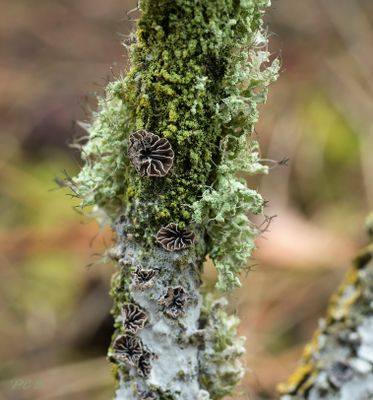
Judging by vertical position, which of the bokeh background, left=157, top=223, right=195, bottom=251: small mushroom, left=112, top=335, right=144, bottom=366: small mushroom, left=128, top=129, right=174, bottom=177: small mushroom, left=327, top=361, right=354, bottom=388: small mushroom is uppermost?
the bokeh background

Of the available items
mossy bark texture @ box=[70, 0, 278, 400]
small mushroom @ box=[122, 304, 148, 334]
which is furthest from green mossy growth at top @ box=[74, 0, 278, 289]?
small mushroom @ box=[122, 304, 148, 334]

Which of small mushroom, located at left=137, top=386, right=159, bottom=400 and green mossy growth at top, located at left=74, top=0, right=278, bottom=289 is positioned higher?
green mossy growth at top, located at left=74, top=0, right=278, bottom=289

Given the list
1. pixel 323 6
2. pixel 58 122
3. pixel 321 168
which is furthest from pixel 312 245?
pixel 323 6

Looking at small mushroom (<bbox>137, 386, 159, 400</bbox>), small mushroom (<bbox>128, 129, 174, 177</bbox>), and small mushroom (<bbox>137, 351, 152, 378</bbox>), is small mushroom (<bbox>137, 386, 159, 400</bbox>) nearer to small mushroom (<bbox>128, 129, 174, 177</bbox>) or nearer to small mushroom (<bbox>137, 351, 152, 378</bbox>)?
small mushroom (<bbox>137, 351, 152, 378</bbox>)

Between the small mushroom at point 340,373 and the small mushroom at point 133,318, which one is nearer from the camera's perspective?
the small mushroom at point 133,318

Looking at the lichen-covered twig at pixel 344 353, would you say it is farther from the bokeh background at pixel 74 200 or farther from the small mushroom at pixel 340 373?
the bokeh background at pixel 74 200

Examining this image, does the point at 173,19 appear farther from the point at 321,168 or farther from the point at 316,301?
the point at 321,168

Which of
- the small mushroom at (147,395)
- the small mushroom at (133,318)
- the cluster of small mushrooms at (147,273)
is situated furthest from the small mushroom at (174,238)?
the small mushroom at (147,395)
